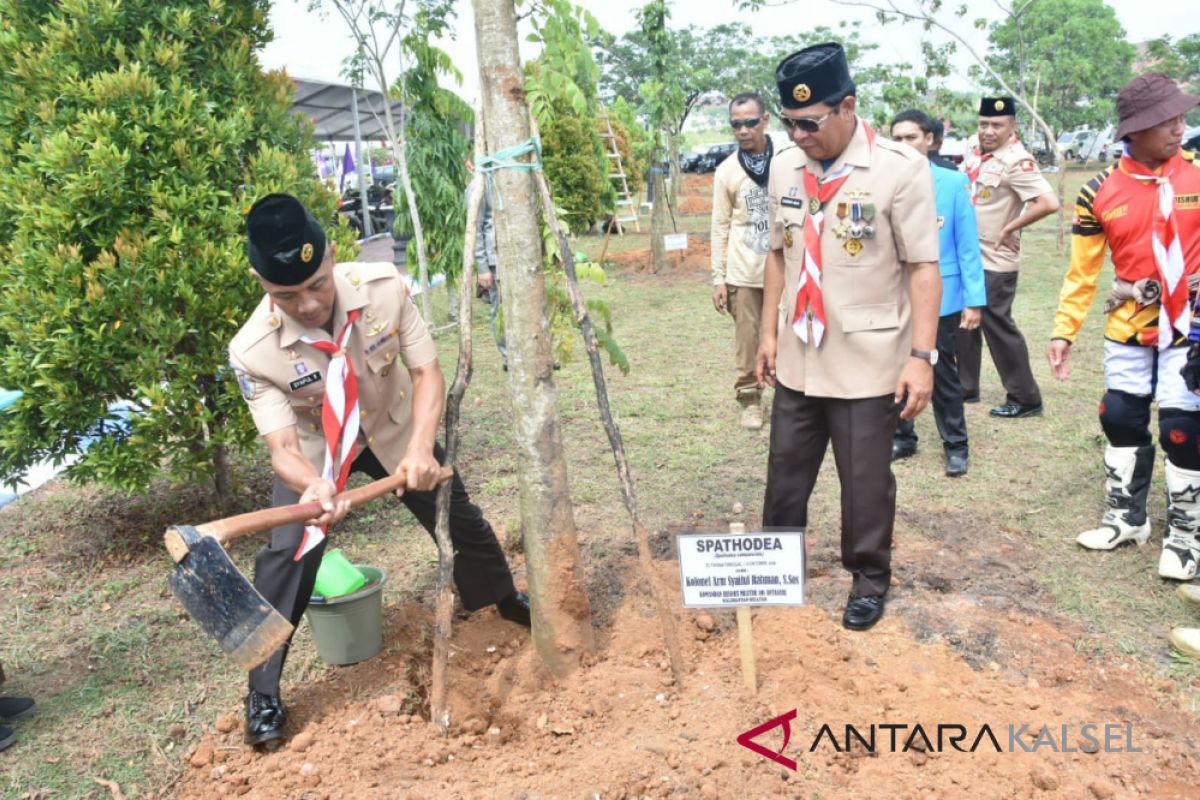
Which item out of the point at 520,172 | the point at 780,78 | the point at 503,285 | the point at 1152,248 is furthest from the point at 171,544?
the point at 1152,248

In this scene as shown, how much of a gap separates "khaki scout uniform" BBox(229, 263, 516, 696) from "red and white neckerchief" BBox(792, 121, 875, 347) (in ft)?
4.53

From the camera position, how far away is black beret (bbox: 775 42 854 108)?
309 cm

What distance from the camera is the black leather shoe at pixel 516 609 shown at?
12.6ft

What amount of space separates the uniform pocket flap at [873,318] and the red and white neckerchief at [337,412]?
69.2 inches

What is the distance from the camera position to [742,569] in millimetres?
3000

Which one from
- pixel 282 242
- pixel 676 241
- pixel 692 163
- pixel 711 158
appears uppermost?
pixel 711 158

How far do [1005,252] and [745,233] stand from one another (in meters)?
1.92

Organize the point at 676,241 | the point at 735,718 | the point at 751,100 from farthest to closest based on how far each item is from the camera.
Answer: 1. the point at 676,241
2. the point at 751,100
3. the point at 735,718

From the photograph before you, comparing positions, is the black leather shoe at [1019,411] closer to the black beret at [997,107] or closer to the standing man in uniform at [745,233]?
Result: the standing man in uniform at [745,233]

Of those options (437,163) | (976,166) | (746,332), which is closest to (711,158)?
(437,163)

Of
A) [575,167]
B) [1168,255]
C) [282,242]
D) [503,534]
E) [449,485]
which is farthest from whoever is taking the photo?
[575,167]

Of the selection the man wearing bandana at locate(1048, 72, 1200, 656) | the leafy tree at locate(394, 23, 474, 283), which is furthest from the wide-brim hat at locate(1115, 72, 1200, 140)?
the leafy tree at locate(394, 23, 474, 283)

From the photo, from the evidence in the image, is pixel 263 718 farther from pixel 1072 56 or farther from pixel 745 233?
pixel 1072 56

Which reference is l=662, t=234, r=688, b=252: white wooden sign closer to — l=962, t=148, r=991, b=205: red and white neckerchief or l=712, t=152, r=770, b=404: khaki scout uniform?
l=962, t=148, r=991, b=205: red and white neckerchief
